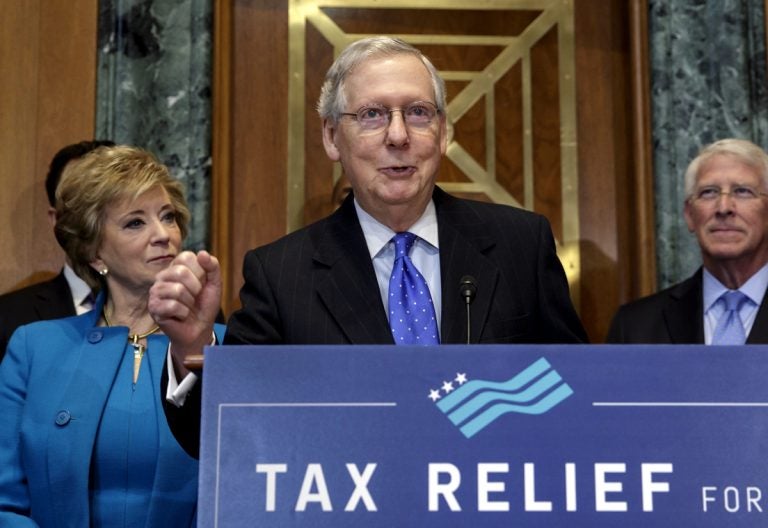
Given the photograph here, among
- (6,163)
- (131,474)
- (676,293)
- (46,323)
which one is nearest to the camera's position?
(131,474)

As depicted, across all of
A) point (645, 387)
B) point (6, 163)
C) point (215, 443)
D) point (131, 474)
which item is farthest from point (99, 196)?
point (645, 387)

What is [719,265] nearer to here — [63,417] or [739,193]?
[739,193]

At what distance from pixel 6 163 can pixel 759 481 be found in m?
3.39

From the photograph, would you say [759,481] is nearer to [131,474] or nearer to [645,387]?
[645,387]

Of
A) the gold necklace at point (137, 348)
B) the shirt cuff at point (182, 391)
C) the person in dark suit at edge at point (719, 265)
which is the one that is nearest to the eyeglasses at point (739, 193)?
the person in dark suit at edge at point (719, 265)

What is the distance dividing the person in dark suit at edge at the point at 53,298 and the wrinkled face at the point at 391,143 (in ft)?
5.13

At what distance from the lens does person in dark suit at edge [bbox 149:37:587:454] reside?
2420mm

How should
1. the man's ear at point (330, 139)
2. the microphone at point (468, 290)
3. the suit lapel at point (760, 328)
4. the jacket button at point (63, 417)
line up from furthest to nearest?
the suit lapel at point (760, 328), the jacket button at point (63, 417), the man's ear at point (330, 139), the microphone at point (468, 290)

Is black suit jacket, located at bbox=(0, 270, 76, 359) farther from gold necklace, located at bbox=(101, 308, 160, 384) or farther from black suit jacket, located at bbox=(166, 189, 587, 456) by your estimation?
black suit jacket, located at bbox=(166, 189, 587, 456)

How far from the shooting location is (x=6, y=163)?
174 inches

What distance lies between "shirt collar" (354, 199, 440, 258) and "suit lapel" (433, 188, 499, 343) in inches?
0.8

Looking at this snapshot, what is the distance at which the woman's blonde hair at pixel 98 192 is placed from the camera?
10.7 feet

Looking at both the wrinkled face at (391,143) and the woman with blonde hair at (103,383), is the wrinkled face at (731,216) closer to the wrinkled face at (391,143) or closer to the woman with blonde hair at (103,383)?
the wrinkled face at (391,143)

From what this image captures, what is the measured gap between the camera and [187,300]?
215 cm
